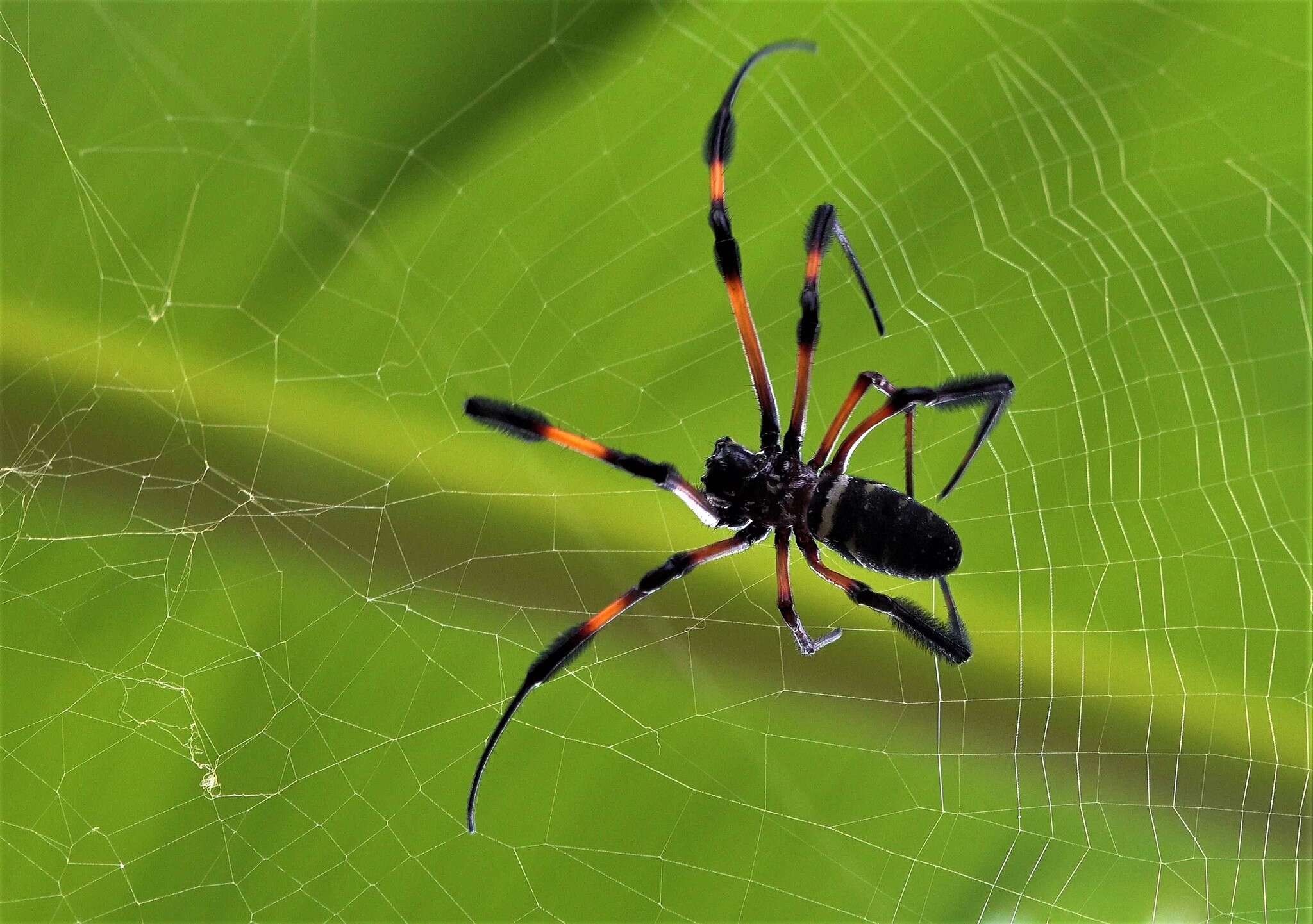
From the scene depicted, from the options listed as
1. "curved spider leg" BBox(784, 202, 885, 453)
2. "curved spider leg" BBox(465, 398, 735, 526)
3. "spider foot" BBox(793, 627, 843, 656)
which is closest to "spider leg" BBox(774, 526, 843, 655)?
"spider foot" BBox(793, 627, 843, 656)

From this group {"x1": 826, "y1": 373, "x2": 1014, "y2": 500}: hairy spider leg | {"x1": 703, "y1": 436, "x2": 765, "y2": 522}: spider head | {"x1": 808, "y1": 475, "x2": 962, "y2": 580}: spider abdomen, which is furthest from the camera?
{"x1": 703, "y1": 436, "x2": 765, "y2": 522}: spider head

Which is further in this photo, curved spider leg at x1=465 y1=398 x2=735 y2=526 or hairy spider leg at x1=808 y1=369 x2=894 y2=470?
hairy spider leg at x1=808 y1=369 x2=894 y2=470

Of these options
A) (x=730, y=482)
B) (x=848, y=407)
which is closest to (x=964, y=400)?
(x=848, y=407)

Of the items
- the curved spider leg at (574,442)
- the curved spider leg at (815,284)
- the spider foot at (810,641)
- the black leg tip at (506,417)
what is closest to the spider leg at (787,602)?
the spider foot at (810,641)

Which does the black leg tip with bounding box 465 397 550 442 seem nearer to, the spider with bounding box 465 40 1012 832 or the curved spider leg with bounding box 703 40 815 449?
the spider with bounding box 465 40 1012 832

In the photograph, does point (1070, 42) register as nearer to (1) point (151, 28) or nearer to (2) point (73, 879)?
(1) point (151, 28)

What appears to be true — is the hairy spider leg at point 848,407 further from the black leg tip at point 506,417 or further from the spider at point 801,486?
the black leg tip at point 506,417
